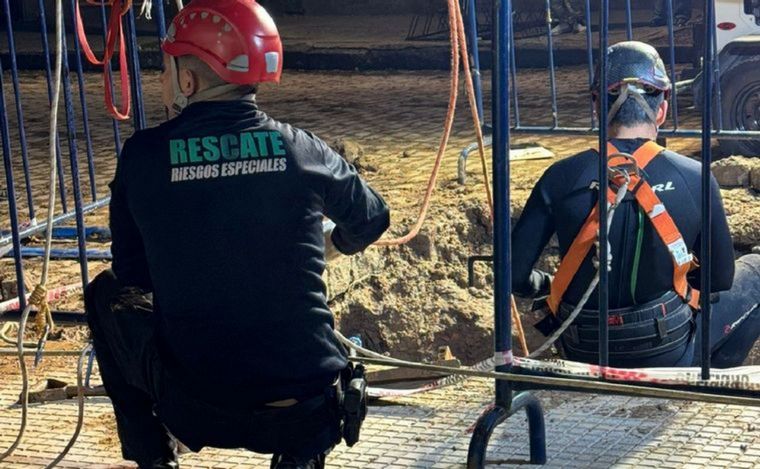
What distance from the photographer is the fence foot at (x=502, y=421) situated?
150 inches

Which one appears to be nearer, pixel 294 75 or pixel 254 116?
pixel 254 116

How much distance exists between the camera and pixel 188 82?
358 centimetres

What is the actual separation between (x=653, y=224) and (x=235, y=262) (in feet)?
5.61

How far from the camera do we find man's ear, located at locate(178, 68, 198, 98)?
11.7 ft

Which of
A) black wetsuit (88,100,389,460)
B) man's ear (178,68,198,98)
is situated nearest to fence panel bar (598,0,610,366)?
black wetsuit (88,100,389,460)

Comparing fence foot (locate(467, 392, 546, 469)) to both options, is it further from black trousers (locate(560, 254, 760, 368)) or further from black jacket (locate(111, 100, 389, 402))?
black trousers (locate(560, 254, 760, 368))

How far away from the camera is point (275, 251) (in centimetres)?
345

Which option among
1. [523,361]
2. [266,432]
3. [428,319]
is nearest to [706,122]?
[523,361]

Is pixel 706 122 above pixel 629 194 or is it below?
above

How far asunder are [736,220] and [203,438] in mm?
4919

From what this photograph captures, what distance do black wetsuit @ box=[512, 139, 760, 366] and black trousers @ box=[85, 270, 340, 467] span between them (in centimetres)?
143

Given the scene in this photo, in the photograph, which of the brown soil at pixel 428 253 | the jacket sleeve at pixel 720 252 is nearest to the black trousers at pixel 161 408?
the jacket sleeve at pixel 720 252

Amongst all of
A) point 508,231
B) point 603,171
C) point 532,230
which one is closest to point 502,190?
point 508,231

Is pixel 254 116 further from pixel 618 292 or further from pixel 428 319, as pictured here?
pixel 428 319
